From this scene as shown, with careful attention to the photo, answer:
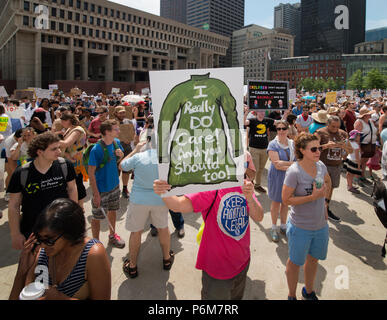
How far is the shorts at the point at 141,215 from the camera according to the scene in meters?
3.76

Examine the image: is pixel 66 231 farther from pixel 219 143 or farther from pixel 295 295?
pixel 295 295

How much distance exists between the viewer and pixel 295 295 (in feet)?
10.6

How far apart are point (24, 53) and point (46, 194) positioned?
62.3 meters

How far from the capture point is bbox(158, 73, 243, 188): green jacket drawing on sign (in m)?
1.96

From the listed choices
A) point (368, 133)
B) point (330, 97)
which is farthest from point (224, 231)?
point (330, 97)

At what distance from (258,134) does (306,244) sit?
4552 mm

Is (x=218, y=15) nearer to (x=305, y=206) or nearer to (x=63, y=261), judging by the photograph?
(x=305, y=206)

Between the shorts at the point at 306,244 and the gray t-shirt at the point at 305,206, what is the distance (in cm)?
6

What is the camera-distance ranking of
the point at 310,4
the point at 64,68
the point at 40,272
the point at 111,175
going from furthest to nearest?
the point at 310,4 < the point at 64,68 < the point at 111,175 < the point at 40,272

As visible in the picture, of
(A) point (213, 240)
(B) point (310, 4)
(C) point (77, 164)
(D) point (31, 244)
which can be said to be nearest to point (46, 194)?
(D) point (31, 244)

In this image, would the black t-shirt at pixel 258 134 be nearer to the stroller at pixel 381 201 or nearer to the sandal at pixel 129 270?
the stroller at pixel 381 201

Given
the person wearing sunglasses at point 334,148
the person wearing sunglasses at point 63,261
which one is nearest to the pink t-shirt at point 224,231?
the person wearing sunglasses at point 63,261

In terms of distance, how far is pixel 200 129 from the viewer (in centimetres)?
204

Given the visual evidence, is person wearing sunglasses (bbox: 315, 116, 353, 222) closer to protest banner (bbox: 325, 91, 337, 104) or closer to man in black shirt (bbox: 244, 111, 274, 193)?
man in black shirt (bbox: 244, 111, 274, 193)
